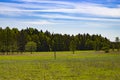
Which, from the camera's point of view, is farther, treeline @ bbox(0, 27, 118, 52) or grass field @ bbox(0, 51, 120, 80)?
treeline @ bbox(0, 27, 118, 52)

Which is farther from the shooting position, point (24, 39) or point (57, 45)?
point (57, 45)

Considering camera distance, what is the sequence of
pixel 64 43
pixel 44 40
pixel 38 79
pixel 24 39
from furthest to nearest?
pixel 64 43 < pixel 44 40 < pixel 24 39 < pixel 38 79

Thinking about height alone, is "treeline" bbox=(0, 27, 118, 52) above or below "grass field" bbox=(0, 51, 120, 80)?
above

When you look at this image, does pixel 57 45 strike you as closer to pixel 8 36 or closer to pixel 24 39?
pixel 24 39

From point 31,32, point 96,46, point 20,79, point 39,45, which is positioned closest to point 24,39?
point 39,45

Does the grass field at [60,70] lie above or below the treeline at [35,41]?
below

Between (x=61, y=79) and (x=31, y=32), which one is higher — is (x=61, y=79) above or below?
below

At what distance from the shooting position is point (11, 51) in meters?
146

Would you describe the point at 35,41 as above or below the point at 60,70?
above

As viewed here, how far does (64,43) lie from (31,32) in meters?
21.7

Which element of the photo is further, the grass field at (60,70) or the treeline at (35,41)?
the treeline at (35,41)

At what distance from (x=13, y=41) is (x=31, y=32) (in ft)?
160

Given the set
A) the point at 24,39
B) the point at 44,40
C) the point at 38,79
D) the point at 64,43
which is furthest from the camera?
the point at 64,43

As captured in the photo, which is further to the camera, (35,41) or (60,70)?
(35,41)
